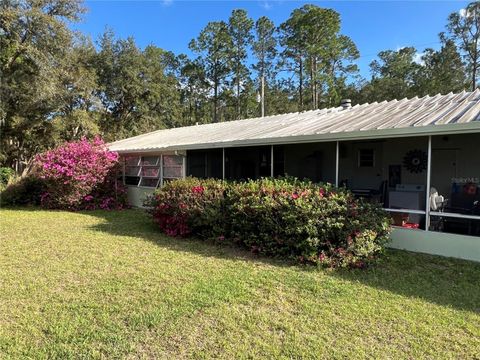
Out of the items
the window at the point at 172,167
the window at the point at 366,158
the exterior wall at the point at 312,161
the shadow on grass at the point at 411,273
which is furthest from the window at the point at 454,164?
the window at the point at 172,167

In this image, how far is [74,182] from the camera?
12.8m

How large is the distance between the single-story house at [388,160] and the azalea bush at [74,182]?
85cm

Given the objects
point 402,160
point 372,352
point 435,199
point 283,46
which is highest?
point 283,46

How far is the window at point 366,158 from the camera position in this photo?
39.2 ft

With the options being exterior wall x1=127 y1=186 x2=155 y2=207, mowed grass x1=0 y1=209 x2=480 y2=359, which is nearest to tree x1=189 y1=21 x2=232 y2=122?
exterior wall x1=127 y1=186 x2=155 y2=207

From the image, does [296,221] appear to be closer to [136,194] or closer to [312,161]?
[312,161]

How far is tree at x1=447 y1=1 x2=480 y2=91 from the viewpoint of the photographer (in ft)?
102

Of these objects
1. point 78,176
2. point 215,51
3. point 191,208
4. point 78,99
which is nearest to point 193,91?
point 215,51

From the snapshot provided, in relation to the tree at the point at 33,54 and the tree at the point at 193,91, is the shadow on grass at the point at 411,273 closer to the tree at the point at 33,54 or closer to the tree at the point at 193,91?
the tree at the point at 33,54

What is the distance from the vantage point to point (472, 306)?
14.6 feet

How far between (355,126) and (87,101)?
22126 millimetres

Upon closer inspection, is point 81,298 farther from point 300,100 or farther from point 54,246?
point 300,100

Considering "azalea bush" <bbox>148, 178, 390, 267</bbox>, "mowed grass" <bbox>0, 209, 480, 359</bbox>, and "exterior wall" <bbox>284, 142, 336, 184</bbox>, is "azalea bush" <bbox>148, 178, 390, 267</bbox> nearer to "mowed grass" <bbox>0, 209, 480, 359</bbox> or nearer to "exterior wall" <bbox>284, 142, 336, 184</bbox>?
"mowed grass" <bbox>0, 209, 480, 359</bbox>

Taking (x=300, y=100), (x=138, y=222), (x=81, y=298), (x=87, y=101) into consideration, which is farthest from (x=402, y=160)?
(x=300, y=100)
